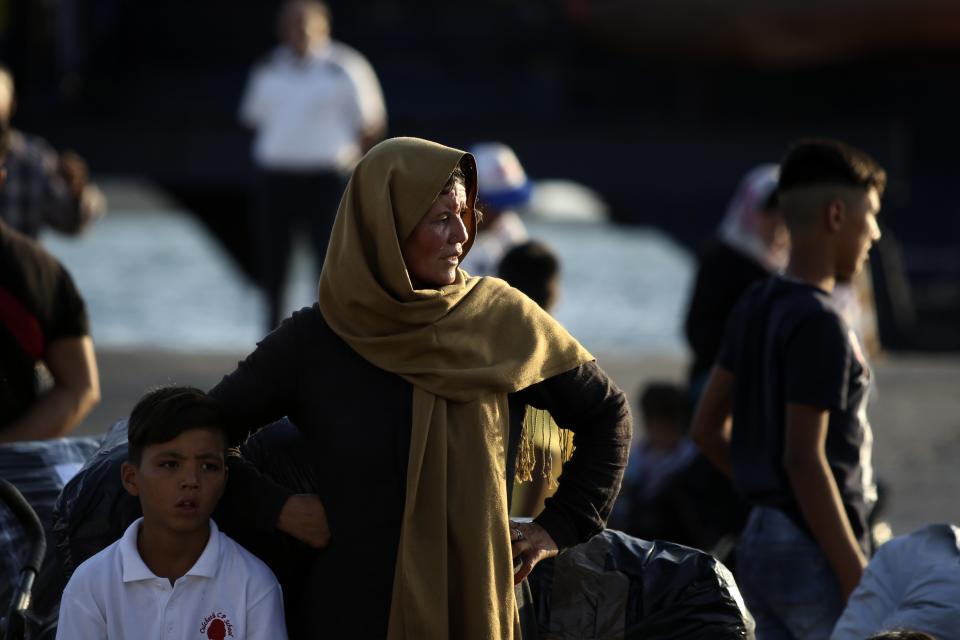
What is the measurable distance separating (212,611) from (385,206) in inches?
30.0

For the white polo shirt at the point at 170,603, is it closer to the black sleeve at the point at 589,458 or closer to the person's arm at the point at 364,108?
the black sleeve at the point at 589,458


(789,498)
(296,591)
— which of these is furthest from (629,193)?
(296,591)

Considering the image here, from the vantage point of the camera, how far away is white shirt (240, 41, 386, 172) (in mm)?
10211

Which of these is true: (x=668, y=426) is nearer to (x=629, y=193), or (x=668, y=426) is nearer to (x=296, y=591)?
(x=296, y=591)

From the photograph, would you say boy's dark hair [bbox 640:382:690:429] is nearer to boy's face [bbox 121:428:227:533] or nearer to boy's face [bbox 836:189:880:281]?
boy's face [bbox 836:189:880:281]

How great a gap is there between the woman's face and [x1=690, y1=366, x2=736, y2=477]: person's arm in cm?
153

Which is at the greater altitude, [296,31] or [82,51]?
[296,31]

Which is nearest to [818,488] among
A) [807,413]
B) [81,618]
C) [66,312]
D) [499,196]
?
[807,413]

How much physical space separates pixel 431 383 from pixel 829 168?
155 cm

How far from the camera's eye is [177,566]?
3146mm

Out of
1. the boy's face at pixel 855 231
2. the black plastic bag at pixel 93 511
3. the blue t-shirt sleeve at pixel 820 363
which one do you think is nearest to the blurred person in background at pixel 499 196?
the boy's face at pixel 855 231

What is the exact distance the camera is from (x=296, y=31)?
10156 millimetres

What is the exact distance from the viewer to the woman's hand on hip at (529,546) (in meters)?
3.17

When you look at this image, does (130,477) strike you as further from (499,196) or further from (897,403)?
(897,403)
